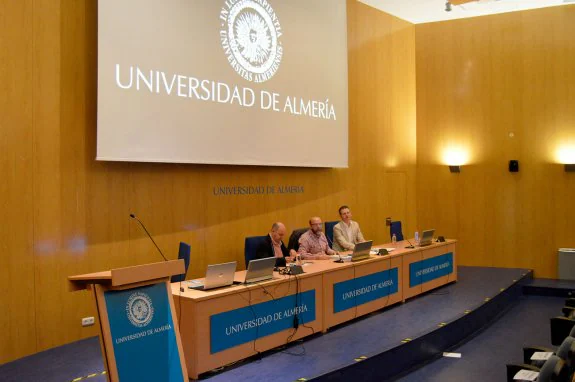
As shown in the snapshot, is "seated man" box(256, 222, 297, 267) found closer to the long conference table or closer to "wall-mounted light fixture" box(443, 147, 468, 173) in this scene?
the long conference table

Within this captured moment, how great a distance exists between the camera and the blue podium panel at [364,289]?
5.07m

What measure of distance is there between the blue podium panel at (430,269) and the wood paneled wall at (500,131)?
217 centimetres

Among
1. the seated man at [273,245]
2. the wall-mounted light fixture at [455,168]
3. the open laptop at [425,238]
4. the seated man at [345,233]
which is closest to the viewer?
the seated man at [273,245]

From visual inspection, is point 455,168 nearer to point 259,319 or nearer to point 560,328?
point 560,328

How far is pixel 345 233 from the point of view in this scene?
6695mm

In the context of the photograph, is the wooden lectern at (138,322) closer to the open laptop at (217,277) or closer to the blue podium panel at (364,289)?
the open laptop at (217,277)

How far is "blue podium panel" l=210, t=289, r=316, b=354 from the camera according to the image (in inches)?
152

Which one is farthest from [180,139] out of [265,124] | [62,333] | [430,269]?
[430,269]

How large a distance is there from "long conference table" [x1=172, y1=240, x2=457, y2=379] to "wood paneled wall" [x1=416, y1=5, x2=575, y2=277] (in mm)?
3197

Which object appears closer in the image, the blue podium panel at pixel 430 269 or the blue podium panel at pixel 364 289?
the blue podium panel at pixel 364 289

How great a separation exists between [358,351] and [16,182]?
123 inches

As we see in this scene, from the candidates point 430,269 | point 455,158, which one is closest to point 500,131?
point 455,158

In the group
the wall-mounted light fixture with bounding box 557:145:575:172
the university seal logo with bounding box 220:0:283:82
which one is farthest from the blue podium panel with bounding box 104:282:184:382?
the wall-mounted light fixture with bounding box 557:145:575:172

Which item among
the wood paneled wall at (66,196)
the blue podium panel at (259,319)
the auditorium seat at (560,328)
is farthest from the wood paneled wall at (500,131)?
the blue podium panel at (259,319)
